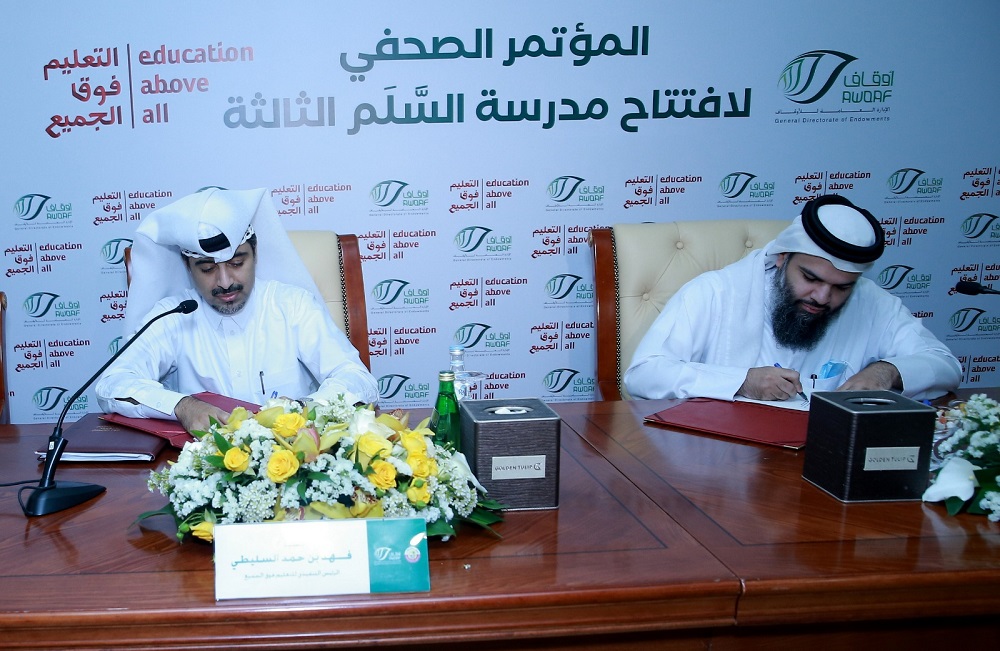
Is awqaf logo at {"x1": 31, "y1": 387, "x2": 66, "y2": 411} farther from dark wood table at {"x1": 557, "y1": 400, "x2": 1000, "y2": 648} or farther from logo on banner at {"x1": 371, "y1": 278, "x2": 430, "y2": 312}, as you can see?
dark wood table at {"x1": 557, "y1": 400, "x2": 1000, "y2": 648}

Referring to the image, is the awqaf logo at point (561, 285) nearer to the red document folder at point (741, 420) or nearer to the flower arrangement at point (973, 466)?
the red document folder at point (741, 420)

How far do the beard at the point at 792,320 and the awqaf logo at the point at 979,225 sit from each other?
151cm

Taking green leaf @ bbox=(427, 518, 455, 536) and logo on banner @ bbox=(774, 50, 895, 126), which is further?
logo on banner @ bbox=(774, 50, 895, 126)

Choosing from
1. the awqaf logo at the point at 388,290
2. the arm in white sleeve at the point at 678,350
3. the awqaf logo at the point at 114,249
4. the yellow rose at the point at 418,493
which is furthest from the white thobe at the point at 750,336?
the awqaf logo at the point at 114,249

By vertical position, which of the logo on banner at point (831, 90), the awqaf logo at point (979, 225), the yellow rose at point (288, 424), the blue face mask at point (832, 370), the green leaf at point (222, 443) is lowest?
the blue face mask at point (832, 370)

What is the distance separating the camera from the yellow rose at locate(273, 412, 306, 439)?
123 cm

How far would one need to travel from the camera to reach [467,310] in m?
3.52

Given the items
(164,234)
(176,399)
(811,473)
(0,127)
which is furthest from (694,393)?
(0,127)

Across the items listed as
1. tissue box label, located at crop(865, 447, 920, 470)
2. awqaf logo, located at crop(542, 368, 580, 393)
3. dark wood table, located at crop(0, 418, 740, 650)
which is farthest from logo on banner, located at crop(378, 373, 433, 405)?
tissue box label, located at crop(865, 447, 920, 470)

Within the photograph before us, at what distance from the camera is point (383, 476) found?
120cm

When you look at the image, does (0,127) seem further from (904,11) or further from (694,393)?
(904,11)

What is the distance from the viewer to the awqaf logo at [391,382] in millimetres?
3568

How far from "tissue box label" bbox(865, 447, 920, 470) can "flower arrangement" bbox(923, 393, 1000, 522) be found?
0.06m

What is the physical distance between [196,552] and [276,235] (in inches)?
59.8
